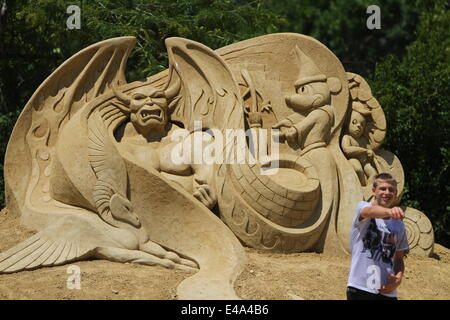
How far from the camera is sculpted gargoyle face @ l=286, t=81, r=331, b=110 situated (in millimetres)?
9477

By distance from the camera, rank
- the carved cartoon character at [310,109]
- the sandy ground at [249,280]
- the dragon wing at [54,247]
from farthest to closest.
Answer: the carved cartoon character at [310,109]
the dragon wing at [54,247]
the sandy ground at [249,280]

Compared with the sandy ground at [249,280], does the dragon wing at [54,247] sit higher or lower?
higher

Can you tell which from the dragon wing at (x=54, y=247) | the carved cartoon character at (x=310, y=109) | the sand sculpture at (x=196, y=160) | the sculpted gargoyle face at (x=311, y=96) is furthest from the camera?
the sculpted gargoyle face at (x=311, y=96)

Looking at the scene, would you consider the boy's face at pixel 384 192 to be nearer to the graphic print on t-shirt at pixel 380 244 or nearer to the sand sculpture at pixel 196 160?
the graphic print on t-shirt at pixel 380 244

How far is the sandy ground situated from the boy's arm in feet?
5.88

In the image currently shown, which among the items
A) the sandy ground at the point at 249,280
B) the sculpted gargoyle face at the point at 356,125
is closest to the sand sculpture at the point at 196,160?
the sculpted gargoyle face at the point at 356,125

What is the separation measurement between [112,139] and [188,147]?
857mm

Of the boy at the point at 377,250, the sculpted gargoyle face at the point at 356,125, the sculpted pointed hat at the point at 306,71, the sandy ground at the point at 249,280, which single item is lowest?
the sandy ground at the point at 249,280

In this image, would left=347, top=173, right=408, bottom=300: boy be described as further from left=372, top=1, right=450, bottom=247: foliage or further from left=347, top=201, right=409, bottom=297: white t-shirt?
left=372, top=1, right=450, bottom=247: foliage

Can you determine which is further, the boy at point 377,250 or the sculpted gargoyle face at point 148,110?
the sculpted gargoyle face at point 148,110

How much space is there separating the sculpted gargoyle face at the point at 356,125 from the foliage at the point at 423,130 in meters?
3.21

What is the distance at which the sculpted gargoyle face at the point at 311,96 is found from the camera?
A: 948 centimetres

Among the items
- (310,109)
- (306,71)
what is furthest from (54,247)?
(306,71)

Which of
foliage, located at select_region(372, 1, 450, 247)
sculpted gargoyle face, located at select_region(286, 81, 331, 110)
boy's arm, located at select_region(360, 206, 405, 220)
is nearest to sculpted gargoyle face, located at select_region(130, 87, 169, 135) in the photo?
sculpted gargoyle face, located at select_region(286, 81, 331, 110)
